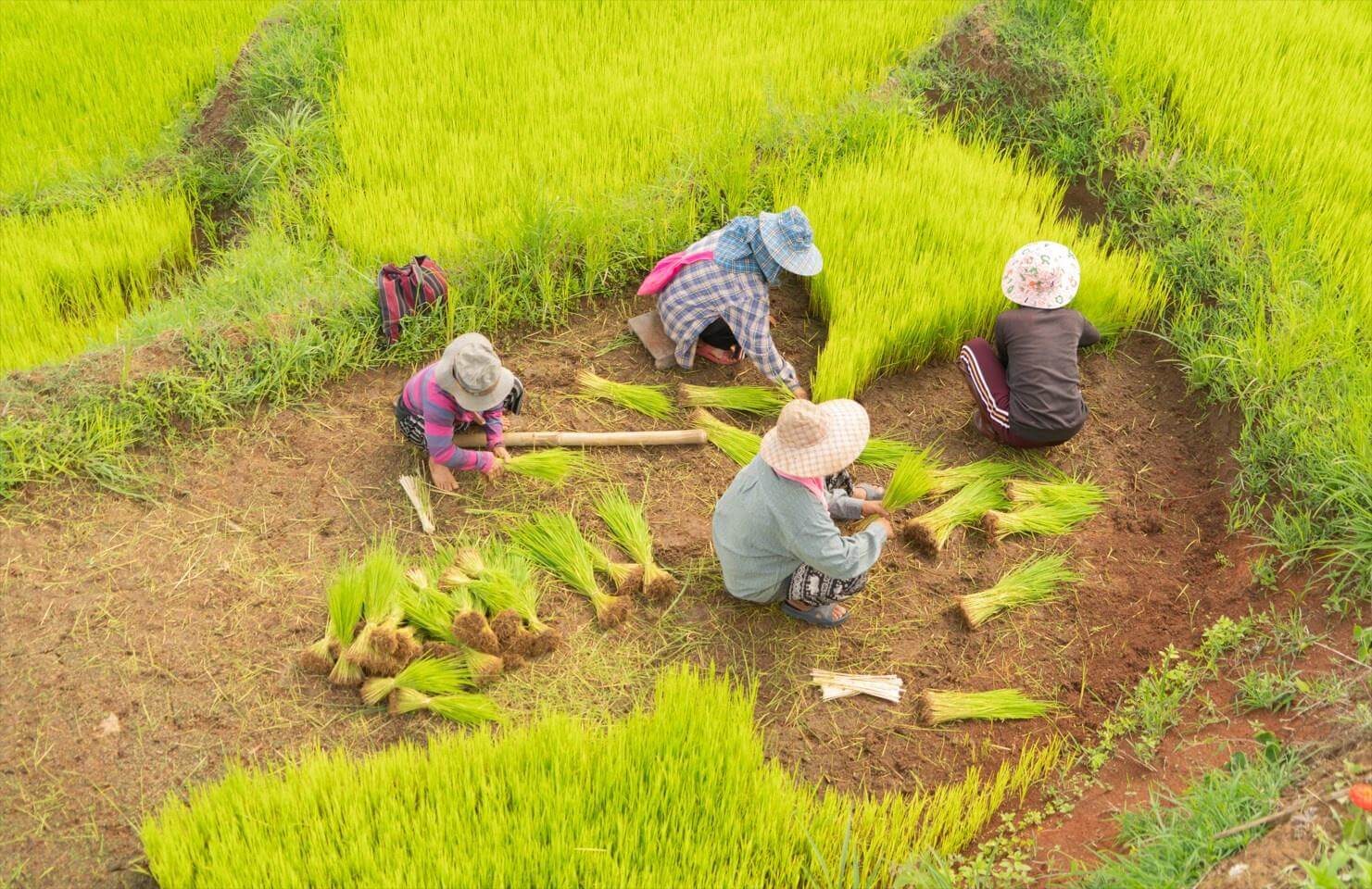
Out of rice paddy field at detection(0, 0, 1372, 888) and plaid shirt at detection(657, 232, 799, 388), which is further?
plaid shirt at detection(657, 232, 799, 388)

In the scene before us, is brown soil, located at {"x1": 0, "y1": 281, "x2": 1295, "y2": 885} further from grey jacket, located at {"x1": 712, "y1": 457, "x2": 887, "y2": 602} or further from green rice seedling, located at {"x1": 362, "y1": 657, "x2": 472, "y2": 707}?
grey jacket, located at {"x1": 712, "y1": 457, "x2": 887, "y2": 602}

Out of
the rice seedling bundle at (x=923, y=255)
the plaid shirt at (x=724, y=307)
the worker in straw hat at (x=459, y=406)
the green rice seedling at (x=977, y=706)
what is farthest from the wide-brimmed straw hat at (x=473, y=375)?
the green rice seedling at (x=977, y=706)

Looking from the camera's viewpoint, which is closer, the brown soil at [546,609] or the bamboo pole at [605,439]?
the brown soil at [546,609]

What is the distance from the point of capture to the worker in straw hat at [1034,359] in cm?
360

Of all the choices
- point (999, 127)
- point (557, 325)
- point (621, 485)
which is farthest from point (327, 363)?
point (999, 127)

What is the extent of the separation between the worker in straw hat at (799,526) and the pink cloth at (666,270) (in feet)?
3.76

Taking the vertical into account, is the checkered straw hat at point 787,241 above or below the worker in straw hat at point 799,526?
above

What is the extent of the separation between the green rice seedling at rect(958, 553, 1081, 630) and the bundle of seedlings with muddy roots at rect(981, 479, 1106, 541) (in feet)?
0.37

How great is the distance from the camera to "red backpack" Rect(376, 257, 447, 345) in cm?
387

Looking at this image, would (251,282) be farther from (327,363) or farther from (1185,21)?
(1185,21)

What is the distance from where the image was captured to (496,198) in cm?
432

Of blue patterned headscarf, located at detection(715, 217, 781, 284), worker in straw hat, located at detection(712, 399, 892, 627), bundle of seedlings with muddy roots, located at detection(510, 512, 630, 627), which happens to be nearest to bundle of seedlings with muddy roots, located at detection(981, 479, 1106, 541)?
worker in straw hat, located at detection(712, 399, 892, 627)

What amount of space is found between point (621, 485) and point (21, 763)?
6.30 feet

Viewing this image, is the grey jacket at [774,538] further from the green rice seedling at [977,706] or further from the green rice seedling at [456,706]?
the green rice seedling at [456,706]
